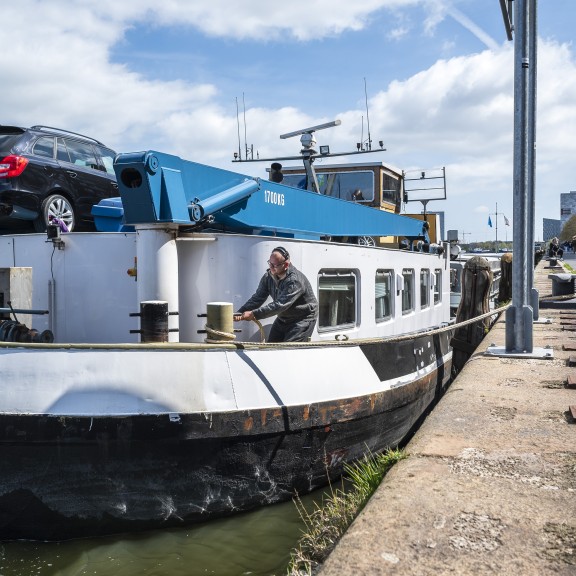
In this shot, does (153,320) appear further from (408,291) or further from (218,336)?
(408,291)

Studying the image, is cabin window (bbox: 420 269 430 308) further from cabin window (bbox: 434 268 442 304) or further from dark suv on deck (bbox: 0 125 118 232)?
dark suv on deck (bbox: 0 125 118 232)

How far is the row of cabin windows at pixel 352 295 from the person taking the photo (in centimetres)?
665

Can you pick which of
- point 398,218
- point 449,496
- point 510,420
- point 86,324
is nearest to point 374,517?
point 449,496

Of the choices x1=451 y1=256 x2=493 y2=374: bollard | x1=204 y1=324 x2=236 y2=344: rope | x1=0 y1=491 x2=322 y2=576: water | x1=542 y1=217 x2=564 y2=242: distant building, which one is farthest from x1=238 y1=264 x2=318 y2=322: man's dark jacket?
x1=542 y1=217 x2=564 y2=242: distant building

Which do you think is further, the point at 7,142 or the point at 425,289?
the point at 425,289

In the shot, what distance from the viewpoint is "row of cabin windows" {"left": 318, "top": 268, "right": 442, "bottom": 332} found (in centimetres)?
665

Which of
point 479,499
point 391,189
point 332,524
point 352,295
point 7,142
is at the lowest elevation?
point 332,524

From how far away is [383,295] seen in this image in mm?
7852

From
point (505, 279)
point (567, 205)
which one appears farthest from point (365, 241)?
point (567, 205)

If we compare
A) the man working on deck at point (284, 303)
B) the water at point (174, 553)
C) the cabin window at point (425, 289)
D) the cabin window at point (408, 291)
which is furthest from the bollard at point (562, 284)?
the water at point (174, 553)

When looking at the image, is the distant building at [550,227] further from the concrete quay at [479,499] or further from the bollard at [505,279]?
the concrete quay at [479,499]

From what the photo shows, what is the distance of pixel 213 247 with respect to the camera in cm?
568

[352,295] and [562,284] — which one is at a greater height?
[352,295]

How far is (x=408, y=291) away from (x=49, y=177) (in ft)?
15.2
